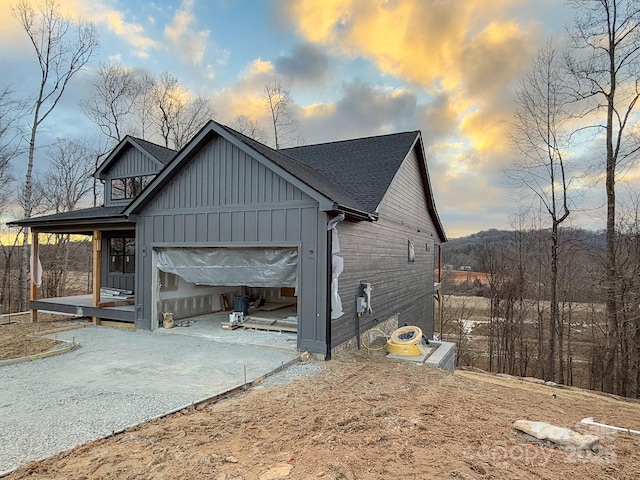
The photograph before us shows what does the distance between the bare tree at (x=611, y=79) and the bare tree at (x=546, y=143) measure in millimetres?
2092

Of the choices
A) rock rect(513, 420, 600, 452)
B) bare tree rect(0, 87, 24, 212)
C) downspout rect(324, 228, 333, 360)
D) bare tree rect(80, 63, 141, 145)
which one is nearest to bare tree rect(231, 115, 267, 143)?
bare tree rect(80, 63, 141, 145)

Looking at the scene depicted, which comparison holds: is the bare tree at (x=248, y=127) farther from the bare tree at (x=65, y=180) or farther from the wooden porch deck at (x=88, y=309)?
the wooden porch deck at (x=88, y=309)

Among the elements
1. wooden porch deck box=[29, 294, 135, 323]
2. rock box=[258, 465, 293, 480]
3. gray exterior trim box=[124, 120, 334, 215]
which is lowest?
rock box=[258, 465, 293, 480]

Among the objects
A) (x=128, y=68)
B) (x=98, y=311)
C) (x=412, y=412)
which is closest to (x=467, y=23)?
(x=412, y=412)

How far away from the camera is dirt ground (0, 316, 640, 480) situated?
9.89 ft

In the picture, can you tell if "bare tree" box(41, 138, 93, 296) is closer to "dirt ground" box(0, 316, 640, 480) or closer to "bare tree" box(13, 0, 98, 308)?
"bare tree" box(13, 0, 98, 308)

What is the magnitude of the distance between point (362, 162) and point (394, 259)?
3179 mm

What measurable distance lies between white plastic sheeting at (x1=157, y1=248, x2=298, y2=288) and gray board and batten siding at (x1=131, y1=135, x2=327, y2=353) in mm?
273

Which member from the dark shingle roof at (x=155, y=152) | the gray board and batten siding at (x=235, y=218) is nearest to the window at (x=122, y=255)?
the dark shingle roof at (x=155, y=152)

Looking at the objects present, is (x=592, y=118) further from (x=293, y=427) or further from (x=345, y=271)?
(x=293, y=427)

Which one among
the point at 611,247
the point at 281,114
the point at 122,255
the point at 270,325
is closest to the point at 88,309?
the point at 122,255

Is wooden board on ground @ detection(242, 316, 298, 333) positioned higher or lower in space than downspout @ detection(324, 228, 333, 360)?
lower

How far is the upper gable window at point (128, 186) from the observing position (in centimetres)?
1271

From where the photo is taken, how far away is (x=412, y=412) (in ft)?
14.7
